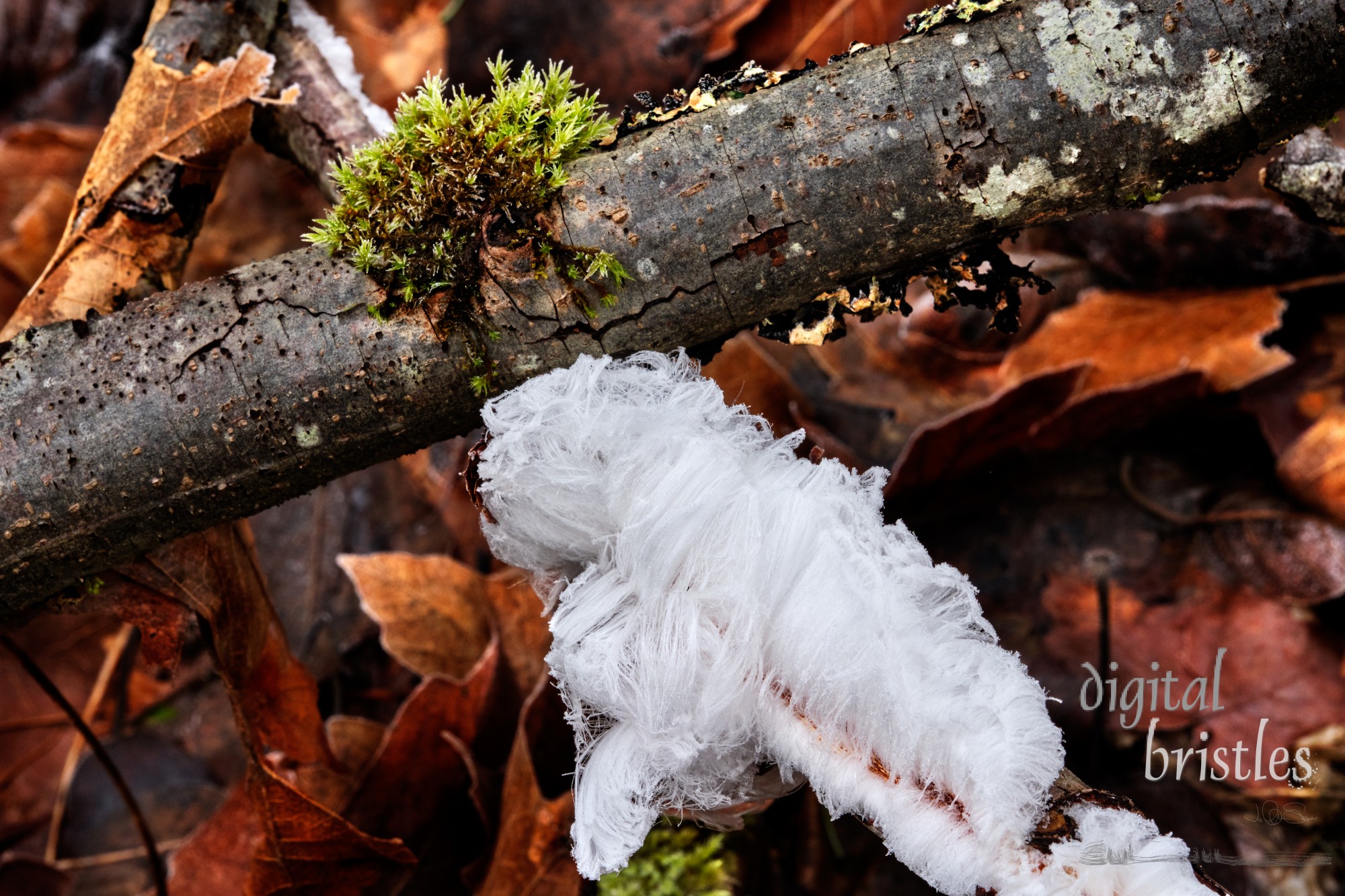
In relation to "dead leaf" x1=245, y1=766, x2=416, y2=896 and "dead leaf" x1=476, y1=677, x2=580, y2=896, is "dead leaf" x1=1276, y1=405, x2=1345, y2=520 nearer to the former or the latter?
"dead leaf" x1=476, y1=677, x2=580, y2=896

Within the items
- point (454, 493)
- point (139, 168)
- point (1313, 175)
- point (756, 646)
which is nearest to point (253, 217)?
point (454, 493)

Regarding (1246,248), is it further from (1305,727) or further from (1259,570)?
(1305,727)

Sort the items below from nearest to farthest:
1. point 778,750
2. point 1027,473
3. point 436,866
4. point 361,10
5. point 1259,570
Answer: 1. point 778,750
2. point 436,866
3. point 1259,570
4. point 1027,473
5. point 361,10

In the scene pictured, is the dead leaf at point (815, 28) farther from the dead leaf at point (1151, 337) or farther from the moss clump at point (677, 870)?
the moss clump at point (677, 870)

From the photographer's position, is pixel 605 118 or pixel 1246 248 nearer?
pixel 605 118

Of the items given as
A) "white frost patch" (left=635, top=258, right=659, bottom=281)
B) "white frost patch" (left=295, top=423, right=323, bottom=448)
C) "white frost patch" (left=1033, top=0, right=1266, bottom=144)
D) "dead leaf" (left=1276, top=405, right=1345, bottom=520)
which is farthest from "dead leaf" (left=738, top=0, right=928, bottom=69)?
"white frost patch" (left=295, top=423, right=323, bottom=448)

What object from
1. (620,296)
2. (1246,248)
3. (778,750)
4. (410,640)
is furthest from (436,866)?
(1246,248)
